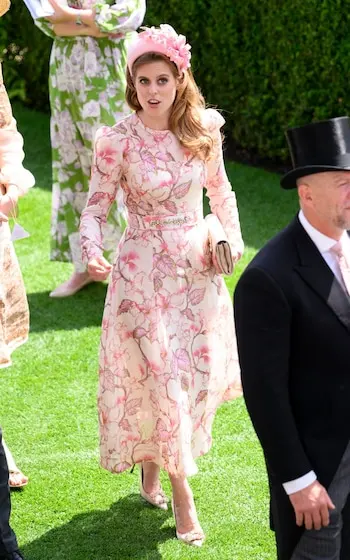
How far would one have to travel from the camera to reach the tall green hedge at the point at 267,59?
929cm

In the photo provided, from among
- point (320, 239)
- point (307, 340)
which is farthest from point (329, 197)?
point (307, 340)

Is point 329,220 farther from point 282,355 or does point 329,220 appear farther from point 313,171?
point 282,355

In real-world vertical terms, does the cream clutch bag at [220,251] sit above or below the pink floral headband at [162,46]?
below

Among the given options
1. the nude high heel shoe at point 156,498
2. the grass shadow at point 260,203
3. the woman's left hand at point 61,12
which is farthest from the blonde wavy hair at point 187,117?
the grass shadow at point 260,203

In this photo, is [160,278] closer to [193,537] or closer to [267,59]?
[193,537]

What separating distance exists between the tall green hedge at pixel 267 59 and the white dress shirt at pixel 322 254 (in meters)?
5.76

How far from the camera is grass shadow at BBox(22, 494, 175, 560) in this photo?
4914 millimetres

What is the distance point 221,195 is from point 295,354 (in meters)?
1.62

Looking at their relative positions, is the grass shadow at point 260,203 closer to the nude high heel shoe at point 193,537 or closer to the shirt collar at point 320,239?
the nude high heel shoe at point 193,537

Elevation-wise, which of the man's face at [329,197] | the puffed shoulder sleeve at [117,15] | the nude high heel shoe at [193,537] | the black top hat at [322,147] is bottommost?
the nude high heel shoe at [193,537]

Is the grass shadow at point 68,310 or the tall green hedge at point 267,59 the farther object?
the tall green hedge at point 267,59

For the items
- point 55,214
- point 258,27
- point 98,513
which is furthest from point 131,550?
point 258,27

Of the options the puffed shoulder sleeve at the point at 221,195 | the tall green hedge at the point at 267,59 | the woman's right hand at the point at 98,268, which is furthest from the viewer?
the tall green hedge at the point at 267,59

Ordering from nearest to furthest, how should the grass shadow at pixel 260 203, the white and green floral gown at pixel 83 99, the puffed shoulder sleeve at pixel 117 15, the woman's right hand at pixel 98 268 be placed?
the woman's right hand at pixel 98 268
the puffed shoulder sleeve at pixel 117 15
the white and green floral gown at pixel 83 99
the grass shadow at pixel 260 203
